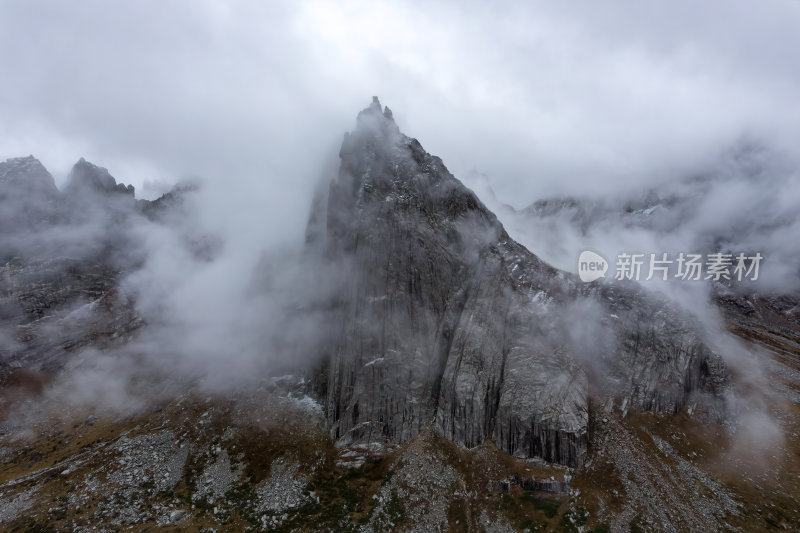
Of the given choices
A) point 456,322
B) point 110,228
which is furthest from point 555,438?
point 110,228

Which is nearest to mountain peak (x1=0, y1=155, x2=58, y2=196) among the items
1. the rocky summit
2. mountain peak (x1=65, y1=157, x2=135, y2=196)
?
mountain peak (x1=65, y1=157, x2=135, y2=196)

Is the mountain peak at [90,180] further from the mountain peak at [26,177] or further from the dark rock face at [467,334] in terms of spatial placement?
the dark rock face at [467,334]

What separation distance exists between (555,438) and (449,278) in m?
40.2

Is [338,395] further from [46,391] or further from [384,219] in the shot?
[46,391]

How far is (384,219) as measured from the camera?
90062mm

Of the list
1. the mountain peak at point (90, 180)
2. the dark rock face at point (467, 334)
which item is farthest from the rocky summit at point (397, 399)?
the mountain peak at point (90, 180)

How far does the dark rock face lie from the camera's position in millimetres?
72625

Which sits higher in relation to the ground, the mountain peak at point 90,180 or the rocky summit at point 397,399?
the mountain peak at point 90,180

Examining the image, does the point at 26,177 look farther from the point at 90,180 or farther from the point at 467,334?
the point at 467,334

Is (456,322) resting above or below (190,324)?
above

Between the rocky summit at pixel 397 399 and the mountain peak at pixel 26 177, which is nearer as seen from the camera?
the rocky summit at pixel 397 399

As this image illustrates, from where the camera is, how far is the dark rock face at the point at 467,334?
72.6m

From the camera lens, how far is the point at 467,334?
79812 millimetres

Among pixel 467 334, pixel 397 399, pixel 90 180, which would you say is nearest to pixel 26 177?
pixel 90 180
